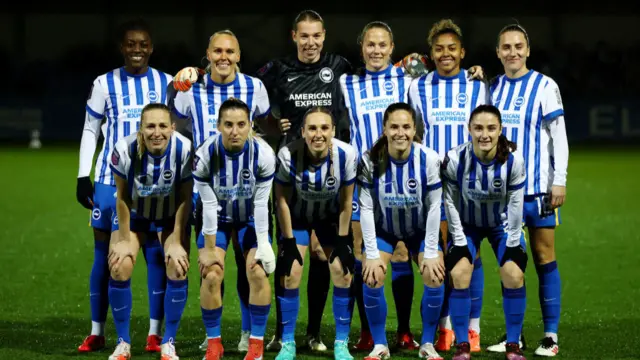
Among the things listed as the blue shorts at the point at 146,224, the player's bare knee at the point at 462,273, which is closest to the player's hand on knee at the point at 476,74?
the player's bare knee at the point at 462,273

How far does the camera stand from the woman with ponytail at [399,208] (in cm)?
555

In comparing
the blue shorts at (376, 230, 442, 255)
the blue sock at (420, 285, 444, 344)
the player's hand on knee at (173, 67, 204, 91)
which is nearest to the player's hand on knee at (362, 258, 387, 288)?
the blue shorts at (376, 230, 442, 255)

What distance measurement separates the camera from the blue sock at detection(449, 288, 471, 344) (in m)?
5.57

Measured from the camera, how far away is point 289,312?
18.5 ft

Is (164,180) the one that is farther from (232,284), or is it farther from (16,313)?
(232,284)

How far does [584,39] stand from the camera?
73.4 ft

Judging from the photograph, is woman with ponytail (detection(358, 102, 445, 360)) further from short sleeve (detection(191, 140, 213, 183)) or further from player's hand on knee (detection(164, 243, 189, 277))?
player's hand on knee (detection(164, 243, 189, 277))

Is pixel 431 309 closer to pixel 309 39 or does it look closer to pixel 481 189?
pixel 481 189

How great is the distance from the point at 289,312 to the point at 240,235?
491 millimetres

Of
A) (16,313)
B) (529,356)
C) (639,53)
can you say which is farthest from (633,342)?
(639,53)

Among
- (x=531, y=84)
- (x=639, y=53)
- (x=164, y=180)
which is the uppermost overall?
(x=639, y=53)

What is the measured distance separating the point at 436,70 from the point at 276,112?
0.98 m

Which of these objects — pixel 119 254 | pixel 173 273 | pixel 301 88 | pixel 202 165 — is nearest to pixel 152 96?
pixel 202 165

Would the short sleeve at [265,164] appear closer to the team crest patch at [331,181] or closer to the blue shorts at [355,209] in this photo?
the team crest patch at [331,181]
